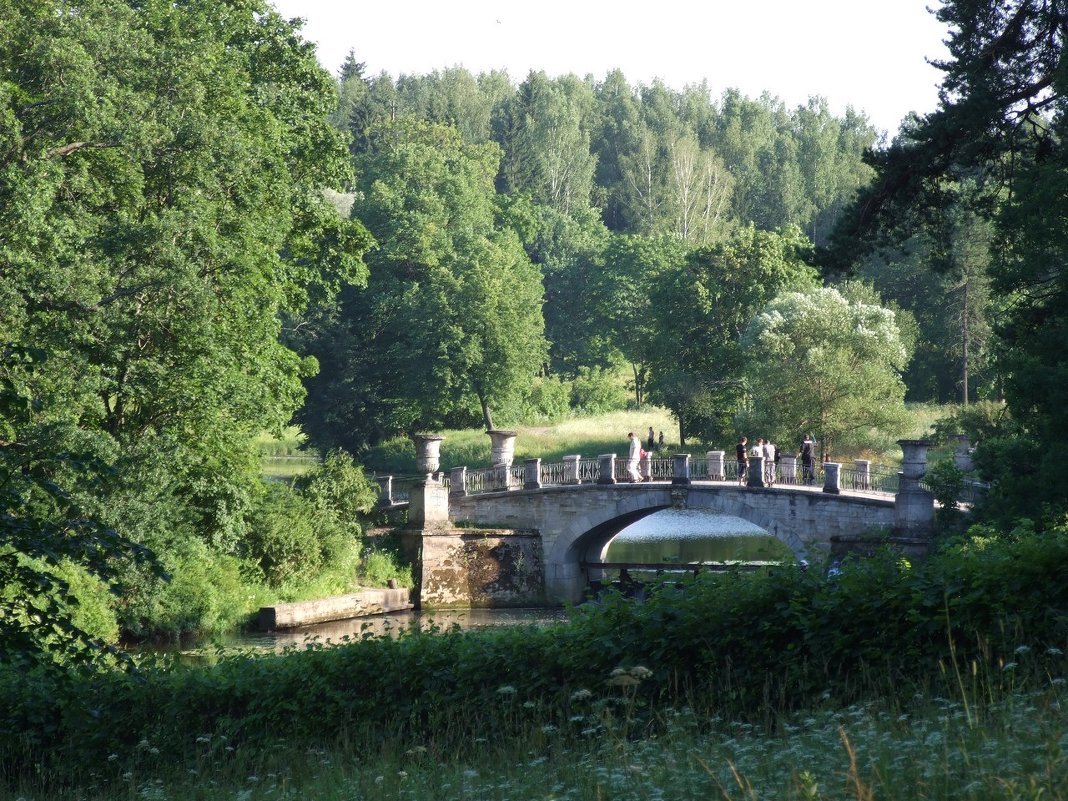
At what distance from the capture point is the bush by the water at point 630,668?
A: 8.25 metres

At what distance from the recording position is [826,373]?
4097 centimetres

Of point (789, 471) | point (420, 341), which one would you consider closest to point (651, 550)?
point (789, 471)

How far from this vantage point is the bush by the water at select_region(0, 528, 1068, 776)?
8250mm

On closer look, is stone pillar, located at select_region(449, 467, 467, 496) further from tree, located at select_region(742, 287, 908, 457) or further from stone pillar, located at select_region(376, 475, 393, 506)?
tree, located at select_region(742, 287, 908, 457)

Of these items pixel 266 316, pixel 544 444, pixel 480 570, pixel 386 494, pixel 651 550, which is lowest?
pixel 651 550

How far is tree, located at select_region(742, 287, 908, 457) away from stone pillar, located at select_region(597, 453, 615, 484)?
8147mm

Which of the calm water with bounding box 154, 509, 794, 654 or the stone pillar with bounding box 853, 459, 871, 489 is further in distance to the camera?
the stone pillar with bounding box 853, 459, 871, 489

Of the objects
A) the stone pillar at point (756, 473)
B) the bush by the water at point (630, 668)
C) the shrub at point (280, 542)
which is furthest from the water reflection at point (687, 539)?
the bush by the water at point (630, 668)

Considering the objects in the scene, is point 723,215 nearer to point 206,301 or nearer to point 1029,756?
point 206,301

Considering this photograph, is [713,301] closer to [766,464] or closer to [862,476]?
[766,464]

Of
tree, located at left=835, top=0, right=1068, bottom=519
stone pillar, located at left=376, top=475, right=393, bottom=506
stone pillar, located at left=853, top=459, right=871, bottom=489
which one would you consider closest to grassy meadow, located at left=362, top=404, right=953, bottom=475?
stone pillar, located at left=376, top=475, right=393, bottom=506

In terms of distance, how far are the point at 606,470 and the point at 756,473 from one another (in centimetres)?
384

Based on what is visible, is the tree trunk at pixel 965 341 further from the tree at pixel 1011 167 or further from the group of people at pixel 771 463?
the tree at pixel 1011 167

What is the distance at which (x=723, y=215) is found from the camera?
3450 inches
